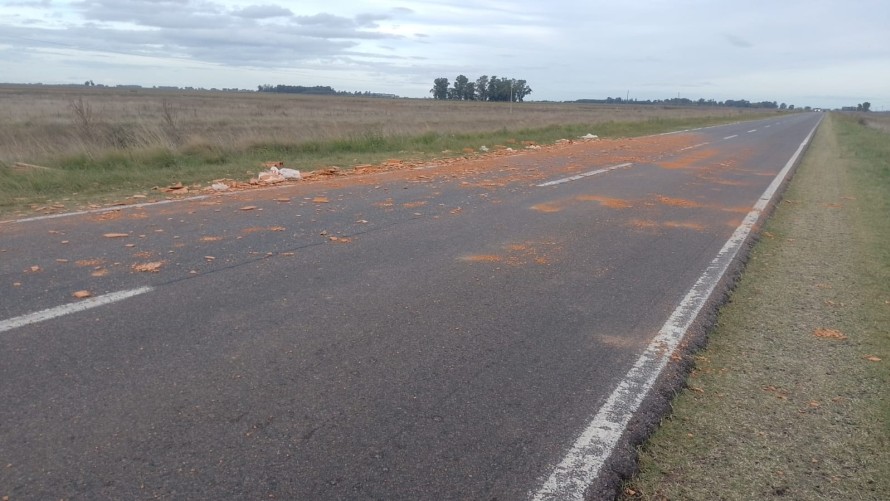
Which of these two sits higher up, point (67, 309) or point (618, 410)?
point (67, 309)

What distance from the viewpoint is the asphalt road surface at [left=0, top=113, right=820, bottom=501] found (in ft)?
9.51

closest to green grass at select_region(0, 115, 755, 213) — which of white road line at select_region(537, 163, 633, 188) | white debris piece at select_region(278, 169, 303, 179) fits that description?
white debris piece at select_region(278, 169, 303, 179)

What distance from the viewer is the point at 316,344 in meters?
4.22

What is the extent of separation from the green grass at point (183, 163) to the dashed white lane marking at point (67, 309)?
476 cm

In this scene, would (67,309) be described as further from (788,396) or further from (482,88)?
(482,88)

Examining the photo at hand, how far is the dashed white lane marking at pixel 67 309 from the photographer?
430cm

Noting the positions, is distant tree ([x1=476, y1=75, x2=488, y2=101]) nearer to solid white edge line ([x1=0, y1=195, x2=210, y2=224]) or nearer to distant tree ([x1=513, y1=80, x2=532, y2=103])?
distant tree ([x1=513, y1=80, x2=532, y2=103])

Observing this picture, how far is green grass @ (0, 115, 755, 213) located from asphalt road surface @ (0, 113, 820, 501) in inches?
90.3

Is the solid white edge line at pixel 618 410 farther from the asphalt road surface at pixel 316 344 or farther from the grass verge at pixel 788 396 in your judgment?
the grass verge at pixel 788 396

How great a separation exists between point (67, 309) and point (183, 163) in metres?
9.76

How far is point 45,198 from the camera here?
9516 mm

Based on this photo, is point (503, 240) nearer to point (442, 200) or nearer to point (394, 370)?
point (442, 200)

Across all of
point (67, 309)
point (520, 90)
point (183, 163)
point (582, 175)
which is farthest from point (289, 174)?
point (520, 90)

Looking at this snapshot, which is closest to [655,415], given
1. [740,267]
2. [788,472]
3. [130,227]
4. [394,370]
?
[788,472]
